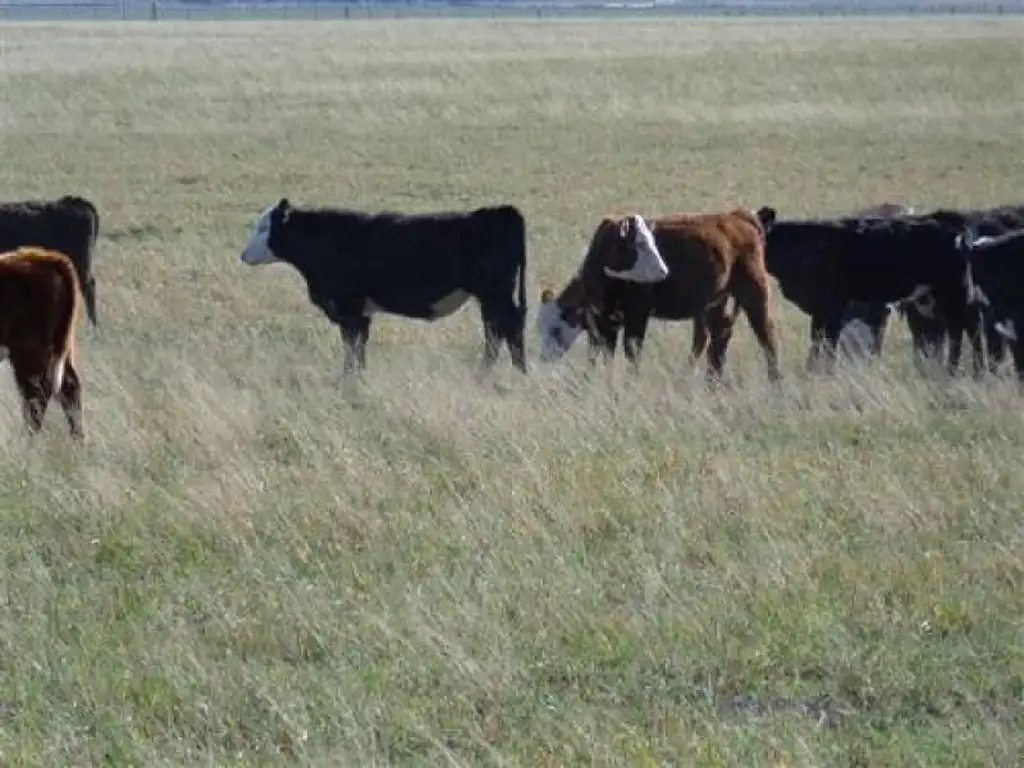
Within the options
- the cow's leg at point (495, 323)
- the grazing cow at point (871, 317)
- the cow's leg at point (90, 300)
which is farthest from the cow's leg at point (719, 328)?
the cow's leg at point (90, 300)

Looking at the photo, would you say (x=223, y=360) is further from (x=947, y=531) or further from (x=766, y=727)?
(x=766, y=727)

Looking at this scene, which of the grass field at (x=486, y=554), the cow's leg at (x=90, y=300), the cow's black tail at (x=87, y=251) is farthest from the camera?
the cow's black tail at (x=87, y=251)

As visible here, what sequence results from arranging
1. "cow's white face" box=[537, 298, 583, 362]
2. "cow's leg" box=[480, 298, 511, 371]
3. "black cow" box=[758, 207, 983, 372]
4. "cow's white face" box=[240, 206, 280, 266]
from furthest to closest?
"cow's white face" box=[240, 206, 280, 266]
"cow's white face" box=[537, 298, 583, 362]
"cow's leg" box=[480, 298, 511, 371]
"black cow" box=[758, 207, 983, 372]

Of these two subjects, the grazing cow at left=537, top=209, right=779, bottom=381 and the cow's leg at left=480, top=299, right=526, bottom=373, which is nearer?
the grazing cow at left=537, top=209, right=779, bottom=381

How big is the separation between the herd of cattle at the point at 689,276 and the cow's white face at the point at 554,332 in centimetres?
1

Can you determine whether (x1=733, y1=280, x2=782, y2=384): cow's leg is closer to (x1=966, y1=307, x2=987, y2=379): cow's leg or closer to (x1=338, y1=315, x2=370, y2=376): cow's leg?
(x1=966, y1=307, x2=987, y2=379): cow's leg

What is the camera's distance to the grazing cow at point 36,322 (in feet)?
33.3

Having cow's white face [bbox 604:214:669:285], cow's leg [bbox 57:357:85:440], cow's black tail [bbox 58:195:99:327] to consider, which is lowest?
cow's black tail [bbox 58:195:99:327]

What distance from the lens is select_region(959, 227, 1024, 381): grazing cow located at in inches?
520

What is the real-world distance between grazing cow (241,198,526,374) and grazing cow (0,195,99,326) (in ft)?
7.63

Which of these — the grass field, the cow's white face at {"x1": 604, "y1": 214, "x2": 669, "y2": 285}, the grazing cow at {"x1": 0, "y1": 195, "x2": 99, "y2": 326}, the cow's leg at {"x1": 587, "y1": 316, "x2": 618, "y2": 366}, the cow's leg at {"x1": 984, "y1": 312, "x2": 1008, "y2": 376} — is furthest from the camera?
the grazing cow at {"x1": 0, "y1": 195, "x2": 99, "y2": 326}

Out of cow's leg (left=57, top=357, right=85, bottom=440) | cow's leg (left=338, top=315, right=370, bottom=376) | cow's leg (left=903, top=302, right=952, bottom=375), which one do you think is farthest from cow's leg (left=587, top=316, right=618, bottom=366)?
cow's leg (left=57, top=357, right=85, bottom=440)

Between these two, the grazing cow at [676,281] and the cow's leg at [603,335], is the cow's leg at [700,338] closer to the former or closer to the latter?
the grazing cow at [676,281]

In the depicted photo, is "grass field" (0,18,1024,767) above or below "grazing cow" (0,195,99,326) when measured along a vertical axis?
above
